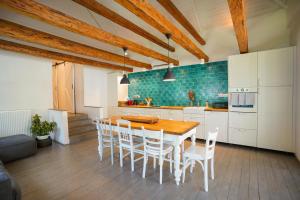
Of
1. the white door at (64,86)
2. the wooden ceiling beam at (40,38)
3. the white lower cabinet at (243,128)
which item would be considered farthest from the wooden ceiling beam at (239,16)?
the white door at (64,86)

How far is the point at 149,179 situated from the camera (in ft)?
8.16

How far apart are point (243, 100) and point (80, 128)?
4.96 meters

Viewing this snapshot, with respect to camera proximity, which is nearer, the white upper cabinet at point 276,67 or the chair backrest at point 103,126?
the chair backrest at point 103,126

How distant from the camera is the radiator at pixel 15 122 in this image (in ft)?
12.9

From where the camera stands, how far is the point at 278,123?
11.0 ft

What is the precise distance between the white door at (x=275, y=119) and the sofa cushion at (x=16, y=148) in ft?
17.3

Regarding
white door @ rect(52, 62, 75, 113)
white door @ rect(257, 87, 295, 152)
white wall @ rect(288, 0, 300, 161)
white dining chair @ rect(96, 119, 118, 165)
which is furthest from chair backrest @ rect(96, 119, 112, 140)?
white door @ rect(52, 62, 75, 113)

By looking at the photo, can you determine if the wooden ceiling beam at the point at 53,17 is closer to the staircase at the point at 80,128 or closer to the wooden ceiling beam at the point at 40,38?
the wooden ceiling beam at the point at 40,38

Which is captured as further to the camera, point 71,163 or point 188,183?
point 71,163

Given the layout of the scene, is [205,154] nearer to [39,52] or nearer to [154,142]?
[154,142]

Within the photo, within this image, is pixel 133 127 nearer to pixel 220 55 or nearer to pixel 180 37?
pixel 180 37

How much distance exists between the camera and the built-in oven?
11.7 ft

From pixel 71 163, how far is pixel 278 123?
447 cm

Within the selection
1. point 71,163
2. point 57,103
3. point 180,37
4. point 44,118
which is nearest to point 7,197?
point 71,163
